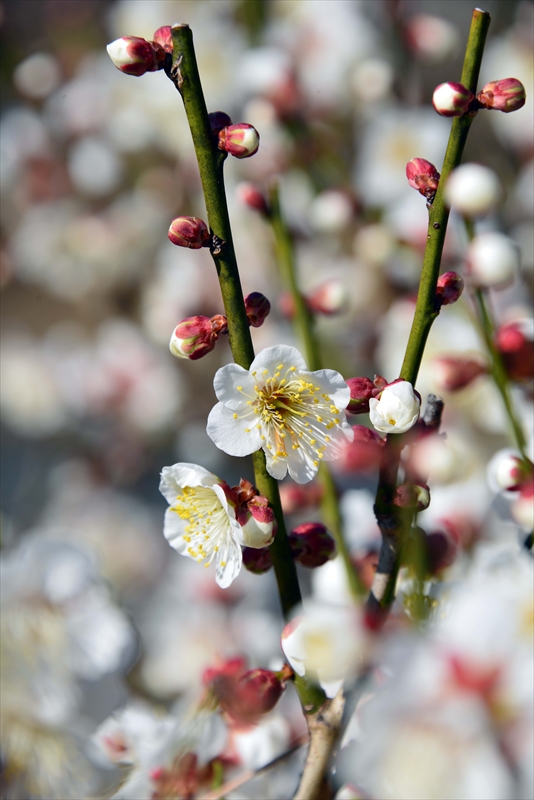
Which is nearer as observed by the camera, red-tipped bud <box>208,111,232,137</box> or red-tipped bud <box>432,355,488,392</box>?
red-tipped bud <box>208,111,232,137</box>

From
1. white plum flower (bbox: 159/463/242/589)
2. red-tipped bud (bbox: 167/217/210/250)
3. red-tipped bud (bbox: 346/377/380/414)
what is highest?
red-tipped bud (bbox: 167/217/210/250)

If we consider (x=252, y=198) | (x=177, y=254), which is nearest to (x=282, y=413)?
(x=252, y=198)

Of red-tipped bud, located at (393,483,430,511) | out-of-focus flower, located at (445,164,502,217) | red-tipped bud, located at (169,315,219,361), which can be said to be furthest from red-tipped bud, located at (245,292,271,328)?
out-of-focus flower, located at (445,164,502,217)

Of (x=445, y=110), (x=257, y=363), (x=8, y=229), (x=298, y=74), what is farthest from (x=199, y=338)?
(x=8, y=229)

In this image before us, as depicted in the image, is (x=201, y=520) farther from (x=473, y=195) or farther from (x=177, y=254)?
(x=177, y=254)

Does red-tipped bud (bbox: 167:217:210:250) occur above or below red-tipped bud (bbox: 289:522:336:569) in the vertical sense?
above

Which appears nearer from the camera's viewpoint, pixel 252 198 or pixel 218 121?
pixel 218 121

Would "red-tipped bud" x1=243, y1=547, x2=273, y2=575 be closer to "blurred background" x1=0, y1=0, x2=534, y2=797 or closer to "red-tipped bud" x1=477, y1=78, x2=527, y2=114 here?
"blurred background" x1=0, y1=0, x2=534, y2=797
